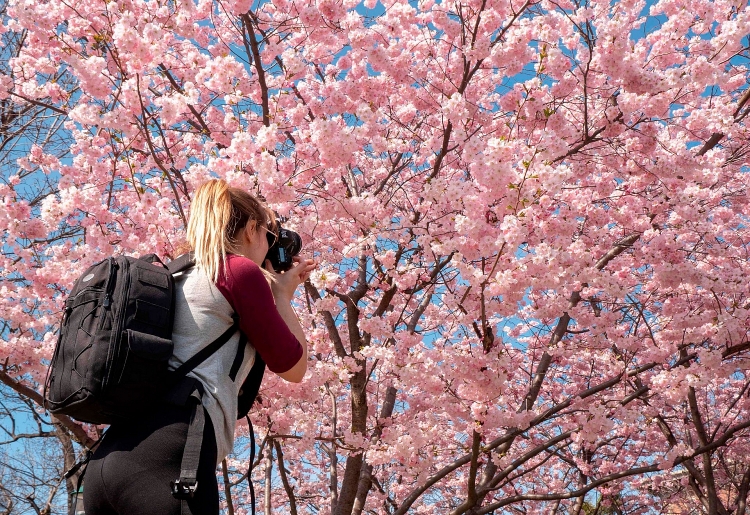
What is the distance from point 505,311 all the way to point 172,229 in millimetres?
2327

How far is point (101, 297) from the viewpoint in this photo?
5.18 feet

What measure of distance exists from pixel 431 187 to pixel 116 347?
2824 millimetres

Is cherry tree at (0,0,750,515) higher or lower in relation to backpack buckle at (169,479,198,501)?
higher

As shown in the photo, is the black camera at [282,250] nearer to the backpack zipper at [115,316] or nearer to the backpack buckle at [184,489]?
the backpack zipper at [115,316]

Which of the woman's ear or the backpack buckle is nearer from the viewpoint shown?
the backpack buckle

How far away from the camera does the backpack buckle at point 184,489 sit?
1.43 meters

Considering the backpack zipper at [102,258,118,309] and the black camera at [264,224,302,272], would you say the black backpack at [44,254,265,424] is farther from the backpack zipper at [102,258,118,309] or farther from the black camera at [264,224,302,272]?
the black camera at [264,224,302,272]

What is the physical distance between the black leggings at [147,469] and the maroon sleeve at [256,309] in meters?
0.23

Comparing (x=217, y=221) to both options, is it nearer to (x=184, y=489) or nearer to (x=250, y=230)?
(x=250, y=230)

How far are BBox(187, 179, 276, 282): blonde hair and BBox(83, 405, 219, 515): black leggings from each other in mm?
377

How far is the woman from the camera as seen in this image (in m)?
1.47

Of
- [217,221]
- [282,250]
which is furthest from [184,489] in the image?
[282,250]

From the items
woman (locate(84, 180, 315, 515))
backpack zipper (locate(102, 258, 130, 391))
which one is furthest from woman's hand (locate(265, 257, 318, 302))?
backpack zipper (locate(102, 258, 130, 391))

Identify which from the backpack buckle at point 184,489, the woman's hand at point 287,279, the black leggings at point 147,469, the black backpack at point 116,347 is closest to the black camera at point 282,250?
the woman's hand at point 287,279
